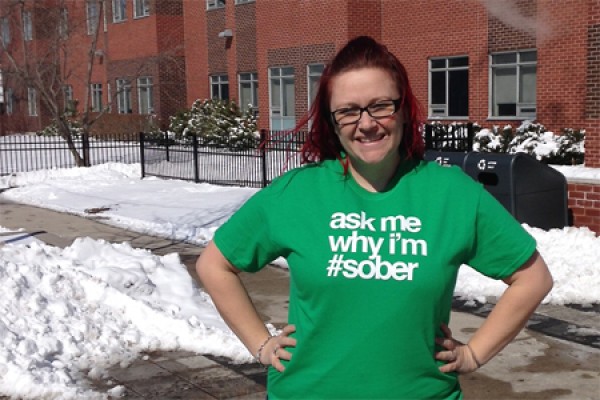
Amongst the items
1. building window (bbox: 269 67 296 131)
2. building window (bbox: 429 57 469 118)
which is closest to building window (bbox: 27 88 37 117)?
building window (bbox: 269 67 296 131)

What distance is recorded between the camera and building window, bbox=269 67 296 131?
2622cm

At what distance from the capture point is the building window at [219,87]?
30.4m

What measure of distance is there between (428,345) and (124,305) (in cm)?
509

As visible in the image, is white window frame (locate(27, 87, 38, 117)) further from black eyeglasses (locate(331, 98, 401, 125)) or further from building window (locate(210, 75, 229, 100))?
black eyeglasses (locate(331, 98, 401, 125))

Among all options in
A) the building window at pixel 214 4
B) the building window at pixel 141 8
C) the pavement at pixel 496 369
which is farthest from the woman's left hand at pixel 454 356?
the building window at pixel 141 8

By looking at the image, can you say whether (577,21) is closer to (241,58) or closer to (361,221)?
(241,58)

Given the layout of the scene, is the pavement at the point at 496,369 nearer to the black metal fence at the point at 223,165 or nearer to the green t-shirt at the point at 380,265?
the green t-shirt at the point at 380,265

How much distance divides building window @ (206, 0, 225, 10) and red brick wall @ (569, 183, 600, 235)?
71.3 ft

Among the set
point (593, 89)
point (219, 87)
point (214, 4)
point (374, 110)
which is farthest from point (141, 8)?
point (374, 110)

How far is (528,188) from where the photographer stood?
9.84 meters

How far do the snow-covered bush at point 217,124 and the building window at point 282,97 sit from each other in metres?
0.93

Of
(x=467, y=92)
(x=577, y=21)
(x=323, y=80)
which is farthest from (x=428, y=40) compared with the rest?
(x=323, y=80)

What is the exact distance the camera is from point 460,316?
7270mm

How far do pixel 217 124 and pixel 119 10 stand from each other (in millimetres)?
10665
